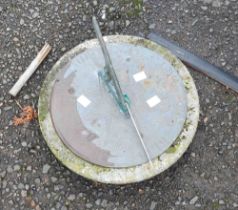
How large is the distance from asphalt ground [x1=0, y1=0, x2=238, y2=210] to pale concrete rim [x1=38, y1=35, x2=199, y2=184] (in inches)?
7.8

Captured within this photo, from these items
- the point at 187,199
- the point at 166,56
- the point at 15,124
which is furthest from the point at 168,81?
the point at 15,124

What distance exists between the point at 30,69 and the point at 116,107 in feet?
3.12

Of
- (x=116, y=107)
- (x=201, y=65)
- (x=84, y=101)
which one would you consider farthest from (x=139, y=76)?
(x=201, y=65)

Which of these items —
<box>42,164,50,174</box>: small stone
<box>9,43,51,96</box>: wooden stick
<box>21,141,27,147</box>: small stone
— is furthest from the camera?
<box>9,43,51,96</box>: wooden stick

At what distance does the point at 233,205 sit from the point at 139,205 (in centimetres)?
71

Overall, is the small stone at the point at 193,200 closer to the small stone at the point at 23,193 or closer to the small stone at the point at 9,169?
the small stone at the point at 23,193

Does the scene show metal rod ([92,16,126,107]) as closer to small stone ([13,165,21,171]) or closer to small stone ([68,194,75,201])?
small stone ([68,194,75,201])

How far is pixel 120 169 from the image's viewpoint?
348cm

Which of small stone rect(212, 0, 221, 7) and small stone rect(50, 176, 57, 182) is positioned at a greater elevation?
small stone rect(212, 0, 221, 7)

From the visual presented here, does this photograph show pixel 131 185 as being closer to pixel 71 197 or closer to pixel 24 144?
pixel 71 197

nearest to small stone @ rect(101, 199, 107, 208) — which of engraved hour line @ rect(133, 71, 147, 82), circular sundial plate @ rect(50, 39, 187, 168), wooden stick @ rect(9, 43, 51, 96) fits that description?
circular sundial plate @ rect(50, 39, 187, 168)

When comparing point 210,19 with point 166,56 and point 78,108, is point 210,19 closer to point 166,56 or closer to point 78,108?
point 166,56

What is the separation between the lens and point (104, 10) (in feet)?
14.7

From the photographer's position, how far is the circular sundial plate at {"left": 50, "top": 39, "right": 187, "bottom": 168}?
11.5 ft
